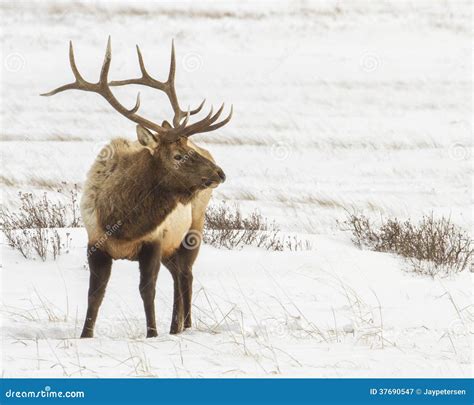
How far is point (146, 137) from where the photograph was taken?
6898 mm

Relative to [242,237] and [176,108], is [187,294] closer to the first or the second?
[176,108]

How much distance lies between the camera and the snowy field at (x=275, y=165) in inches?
243

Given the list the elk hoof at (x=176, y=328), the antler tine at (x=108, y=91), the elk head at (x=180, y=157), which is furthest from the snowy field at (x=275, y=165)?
the antler tine at (x=108, y=91)

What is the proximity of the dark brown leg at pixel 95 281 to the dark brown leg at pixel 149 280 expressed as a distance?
0.26 meters

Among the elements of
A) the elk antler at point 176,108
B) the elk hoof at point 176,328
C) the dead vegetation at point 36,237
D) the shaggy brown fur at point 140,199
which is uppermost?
the elk antler at point 176,108

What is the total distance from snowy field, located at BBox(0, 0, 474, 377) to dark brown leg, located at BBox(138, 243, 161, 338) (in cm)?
A: 20

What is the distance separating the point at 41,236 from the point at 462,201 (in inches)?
284

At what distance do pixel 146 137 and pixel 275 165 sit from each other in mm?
9354

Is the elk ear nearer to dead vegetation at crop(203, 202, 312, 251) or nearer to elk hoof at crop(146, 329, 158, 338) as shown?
elk hoof at crop(146, 329, 158, 338)

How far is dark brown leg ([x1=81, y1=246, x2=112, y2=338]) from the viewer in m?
6.79

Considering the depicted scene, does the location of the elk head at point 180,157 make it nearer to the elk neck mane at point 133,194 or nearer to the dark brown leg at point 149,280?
the elk neck mane at point 133,194

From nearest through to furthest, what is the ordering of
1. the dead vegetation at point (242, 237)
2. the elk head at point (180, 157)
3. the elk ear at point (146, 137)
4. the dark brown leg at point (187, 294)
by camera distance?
1. the elk head at point (180, 157)
2. the elk ear at point (146, 137)
3. the dark brown leg at point (187, 294)
4. the dead vegetation at point (242, 237)

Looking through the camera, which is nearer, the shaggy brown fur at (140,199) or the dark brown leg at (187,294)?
the shaggy brown fur at (140,199)
